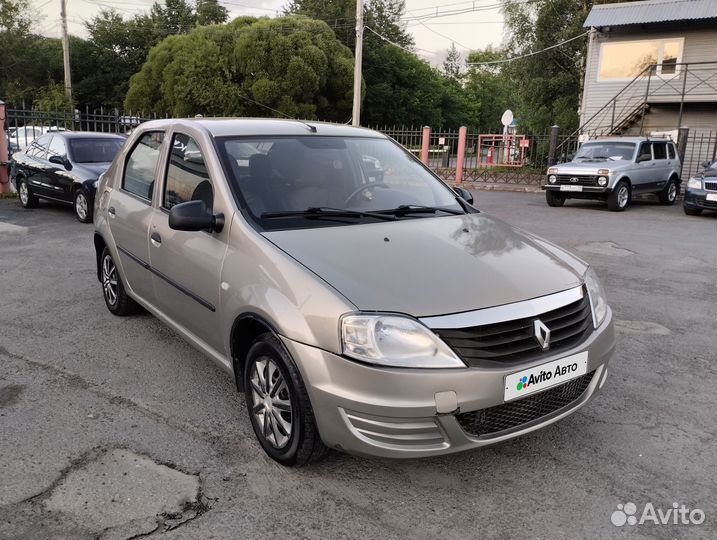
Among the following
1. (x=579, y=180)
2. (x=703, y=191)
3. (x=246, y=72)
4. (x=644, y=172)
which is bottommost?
(x=703, y=191)

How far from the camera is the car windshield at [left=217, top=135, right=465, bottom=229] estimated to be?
3.47m

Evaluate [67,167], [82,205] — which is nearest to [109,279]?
[82,205]

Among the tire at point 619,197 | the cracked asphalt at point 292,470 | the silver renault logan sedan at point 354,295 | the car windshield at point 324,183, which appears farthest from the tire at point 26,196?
the tire at point 619,197

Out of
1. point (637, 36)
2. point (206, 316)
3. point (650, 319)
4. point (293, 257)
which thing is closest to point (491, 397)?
point (293, 257)

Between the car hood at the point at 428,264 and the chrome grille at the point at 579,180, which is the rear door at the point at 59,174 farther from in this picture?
the chrome grille at the point at 579,180

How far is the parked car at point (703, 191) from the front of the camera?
13305 mm

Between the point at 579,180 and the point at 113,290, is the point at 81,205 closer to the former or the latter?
the point at 113,290

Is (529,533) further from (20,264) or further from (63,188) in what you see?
(63,188)

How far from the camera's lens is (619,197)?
1445 centimetres

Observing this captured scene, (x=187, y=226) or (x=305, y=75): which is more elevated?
(x=305, y=75)

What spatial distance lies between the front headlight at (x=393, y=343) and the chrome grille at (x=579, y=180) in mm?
13144

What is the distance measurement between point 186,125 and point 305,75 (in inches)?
1422

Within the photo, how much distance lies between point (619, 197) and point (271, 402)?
1338 cm

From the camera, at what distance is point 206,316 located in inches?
137
